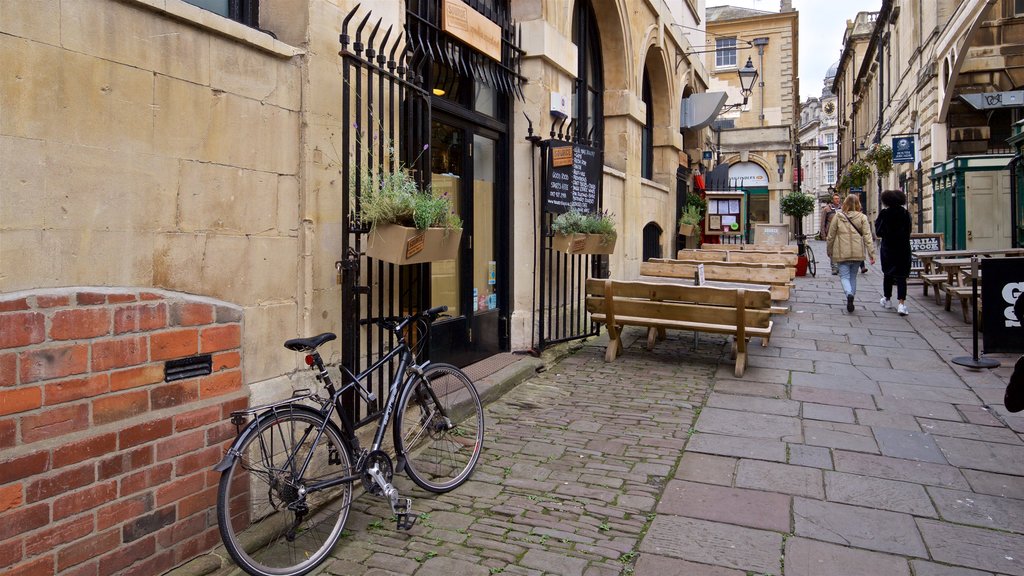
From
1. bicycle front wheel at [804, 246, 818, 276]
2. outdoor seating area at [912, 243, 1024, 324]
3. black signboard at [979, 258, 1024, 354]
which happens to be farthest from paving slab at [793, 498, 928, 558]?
bicycle front wheel at [804, 246, 818, 276]

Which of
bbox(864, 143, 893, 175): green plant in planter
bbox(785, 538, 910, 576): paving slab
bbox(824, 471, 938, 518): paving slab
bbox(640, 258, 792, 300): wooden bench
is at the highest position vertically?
bbox(864, 143, 893, 175): green plant in planter

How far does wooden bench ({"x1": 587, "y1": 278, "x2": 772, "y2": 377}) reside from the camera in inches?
248

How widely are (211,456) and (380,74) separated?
7.72 feet

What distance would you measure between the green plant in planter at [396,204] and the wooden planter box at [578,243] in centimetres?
303

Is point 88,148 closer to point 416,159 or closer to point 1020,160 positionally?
point 416,159

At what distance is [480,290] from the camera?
670 centimetres

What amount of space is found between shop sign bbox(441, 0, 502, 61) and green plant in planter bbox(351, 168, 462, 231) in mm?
2136

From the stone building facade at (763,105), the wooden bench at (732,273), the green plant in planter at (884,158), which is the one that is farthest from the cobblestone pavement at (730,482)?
the stone building facade at (763,105)

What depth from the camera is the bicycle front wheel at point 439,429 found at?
12.4 ft

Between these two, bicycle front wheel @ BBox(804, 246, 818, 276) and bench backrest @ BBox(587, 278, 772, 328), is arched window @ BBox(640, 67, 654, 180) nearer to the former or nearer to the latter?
bicycle front wheel @ BBox(804, 246, 818, 276)

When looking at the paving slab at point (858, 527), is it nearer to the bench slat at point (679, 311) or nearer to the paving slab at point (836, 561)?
the paving slab at point (836, 561)

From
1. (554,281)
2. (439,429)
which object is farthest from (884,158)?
(439,429)

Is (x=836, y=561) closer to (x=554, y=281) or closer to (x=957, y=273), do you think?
(x=554, y=281)

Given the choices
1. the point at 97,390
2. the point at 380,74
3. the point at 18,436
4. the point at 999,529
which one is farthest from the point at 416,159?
the point at 999,529
